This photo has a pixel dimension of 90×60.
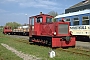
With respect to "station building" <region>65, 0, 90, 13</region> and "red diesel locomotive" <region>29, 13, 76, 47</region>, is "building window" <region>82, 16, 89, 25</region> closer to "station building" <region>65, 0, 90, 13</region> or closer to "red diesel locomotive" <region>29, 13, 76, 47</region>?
"red diesel locomotive" <region>29, 13, 76, 47</region>

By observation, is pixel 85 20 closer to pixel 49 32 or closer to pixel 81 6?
pixel 49 32

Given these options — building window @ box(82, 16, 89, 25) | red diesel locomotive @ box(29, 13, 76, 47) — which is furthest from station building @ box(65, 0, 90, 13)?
red diesel locomotive @ box(29, 13, 76, 47)

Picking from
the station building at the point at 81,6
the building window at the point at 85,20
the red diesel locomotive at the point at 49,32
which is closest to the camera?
the red diesel locomotive at the point at 49,32

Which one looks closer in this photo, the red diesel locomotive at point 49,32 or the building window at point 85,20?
the red diesel locomotive at point 49,32

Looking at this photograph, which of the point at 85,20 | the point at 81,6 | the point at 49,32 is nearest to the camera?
the point at 49,32

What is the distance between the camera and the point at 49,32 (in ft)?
53.2

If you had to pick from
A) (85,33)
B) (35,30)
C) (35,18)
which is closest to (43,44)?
(35,30)

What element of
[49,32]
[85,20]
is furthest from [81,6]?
[49,32]

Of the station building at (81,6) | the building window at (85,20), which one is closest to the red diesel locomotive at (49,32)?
the building window at (85,20)

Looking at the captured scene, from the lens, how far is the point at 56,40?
14695mm

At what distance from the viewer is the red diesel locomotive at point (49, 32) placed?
14773mm

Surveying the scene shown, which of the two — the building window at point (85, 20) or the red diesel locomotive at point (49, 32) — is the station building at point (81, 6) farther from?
the red diesel locomotive at point (49, 32)

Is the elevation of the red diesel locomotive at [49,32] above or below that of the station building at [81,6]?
below

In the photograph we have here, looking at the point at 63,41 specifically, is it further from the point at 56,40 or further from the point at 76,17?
the point at 76,17
